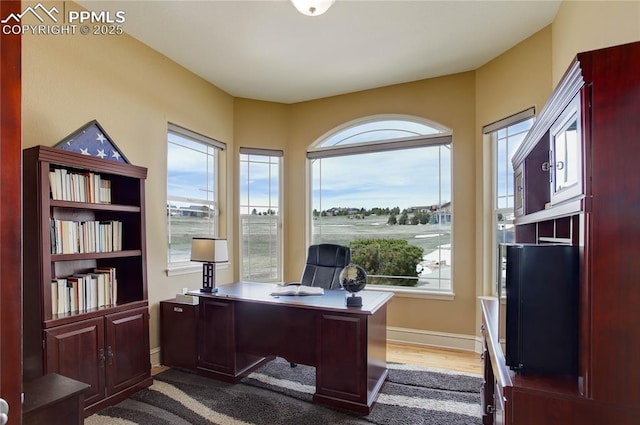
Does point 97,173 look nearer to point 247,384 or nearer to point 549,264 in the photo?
point 247,384

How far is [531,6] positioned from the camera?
2652mm

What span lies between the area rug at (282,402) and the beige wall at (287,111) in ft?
2.68

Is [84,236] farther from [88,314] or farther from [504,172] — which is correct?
[504,172]

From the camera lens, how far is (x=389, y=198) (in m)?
4.23

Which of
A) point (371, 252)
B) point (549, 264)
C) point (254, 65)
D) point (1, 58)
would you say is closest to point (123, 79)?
point (254, 65)

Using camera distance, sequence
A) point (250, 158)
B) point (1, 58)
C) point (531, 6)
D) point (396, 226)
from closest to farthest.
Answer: point (1, 58), point (531, 6), point (396, 226), point (250, 158)

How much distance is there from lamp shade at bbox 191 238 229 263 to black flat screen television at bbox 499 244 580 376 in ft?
8.06

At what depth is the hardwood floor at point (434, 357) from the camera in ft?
10.7

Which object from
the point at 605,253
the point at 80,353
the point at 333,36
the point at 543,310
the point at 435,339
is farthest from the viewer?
the point at 435,339

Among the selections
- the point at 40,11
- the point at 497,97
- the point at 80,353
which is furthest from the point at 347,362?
the point at 40,11

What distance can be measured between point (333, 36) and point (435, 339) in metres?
3.26

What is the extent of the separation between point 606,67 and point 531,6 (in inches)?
81.0

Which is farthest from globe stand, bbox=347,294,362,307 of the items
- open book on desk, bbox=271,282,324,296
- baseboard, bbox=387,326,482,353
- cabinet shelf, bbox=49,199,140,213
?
cabinet shelf, bbox=49,199,140,213

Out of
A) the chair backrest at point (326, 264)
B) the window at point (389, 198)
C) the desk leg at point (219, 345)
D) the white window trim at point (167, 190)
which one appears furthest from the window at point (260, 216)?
the desk leg at point (219, 345)
